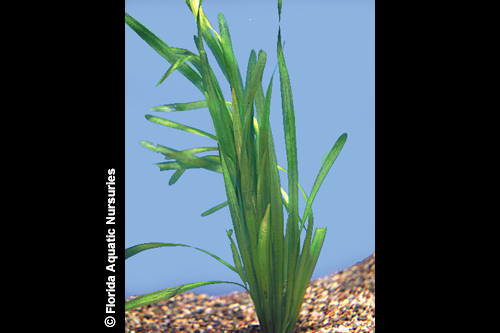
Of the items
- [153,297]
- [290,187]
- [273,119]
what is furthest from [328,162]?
[153,297]

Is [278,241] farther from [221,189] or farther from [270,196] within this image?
[221,189]

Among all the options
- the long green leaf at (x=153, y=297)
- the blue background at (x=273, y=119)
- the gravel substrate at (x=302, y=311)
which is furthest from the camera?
the blue background at (x=273, y=119)

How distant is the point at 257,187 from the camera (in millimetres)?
1105

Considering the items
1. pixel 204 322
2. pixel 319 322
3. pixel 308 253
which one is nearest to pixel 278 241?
pixel 308 253

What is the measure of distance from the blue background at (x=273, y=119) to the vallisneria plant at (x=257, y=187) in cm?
32

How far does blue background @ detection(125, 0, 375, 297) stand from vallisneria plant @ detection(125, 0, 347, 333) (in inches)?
12.5

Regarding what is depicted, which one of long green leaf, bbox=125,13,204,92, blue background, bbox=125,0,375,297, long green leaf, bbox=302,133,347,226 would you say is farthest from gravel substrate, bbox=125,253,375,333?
long green leaf, bbox=125,13,204,92

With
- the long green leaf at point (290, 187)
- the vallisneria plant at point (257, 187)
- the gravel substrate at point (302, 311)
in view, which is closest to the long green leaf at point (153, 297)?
the vallisneria plant at point (257, 187)

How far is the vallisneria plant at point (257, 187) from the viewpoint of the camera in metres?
1.08

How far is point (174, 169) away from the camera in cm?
137

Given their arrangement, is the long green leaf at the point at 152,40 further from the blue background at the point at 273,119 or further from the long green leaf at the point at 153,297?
the long green leaf at the point at 153,297

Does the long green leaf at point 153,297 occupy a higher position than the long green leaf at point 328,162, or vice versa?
the long green leaf at point 328,162

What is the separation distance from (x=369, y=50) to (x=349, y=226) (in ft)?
2.43

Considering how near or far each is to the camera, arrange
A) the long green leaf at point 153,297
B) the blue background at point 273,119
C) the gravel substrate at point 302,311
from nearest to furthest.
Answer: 1. the long green leaf at point 153,297
2. the gravel substrate at point 302,311
3. the blue background at point 273,119
